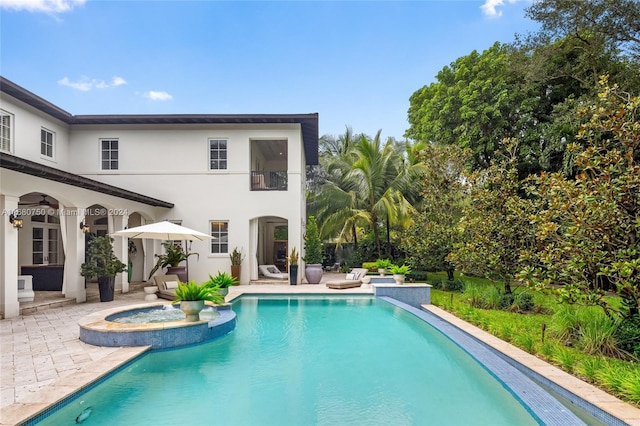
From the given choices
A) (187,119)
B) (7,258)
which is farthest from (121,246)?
(187,119)

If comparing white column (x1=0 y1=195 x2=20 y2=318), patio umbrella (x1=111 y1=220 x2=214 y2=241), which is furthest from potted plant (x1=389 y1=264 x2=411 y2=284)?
white column (x1=0 y1=195 x2=20 y2=318)

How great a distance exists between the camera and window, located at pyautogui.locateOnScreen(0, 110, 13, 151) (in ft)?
38.5

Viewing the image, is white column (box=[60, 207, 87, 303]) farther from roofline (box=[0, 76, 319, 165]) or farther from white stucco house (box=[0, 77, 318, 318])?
roofline (box=[0, 76, 319, 165])

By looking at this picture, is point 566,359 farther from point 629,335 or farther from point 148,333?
point 148,333

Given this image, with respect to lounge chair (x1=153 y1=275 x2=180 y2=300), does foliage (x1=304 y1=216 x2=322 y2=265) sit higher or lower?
higher

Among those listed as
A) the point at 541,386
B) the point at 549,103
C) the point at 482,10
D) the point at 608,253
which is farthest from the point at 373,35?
the point at 541,386

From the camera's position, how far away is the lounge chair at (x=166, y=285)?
1116 centimetres

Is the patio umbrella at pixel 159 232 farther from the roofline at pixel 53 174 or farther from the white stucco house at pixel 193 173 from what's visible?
the white stucco house at pixel 193 173

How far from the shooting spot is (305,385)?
17.0ft

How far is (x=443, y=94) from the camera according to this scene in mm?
18109

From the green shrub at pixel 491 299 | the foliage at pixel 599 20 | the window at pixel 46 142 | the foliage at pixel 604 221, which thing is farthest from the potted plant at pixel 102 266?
the foliage at pixel 599 20

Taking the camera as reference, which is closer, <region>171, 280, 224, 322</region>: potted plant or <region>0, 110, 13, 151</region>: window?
<region>171, 280, 224, 322</region>: potted plant

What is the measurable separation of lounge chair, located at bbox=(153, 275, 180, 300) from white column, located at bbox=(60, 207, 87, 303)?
211 cm

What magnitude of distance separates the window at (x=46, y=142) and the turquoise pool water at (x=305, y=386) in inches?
456
